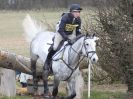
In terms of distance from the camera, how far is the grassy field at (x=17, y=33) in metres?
12.8

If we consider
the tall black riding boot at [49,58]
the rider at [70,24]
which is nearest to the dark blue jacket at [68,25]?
the rider at [70,24]

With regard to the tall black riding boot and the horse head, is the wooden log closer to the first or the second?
the tall black riding boot

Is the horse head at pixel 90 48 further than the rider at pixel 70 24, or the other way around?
the rider at pixel 70 24

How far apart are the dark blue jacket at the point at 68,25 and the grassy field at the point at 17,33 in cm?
210

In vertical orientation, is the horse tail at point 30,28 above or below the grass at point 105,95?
above

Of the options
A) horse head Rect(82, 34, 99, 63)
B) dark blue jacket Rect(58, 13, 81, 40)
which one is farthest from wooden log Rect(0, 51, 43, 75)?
horse head Rect(82, 34, 99, 63)

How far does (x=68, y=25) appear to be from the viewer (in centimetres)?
1096

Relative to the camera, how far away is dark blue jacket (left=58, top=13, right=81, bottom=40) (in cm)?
1089

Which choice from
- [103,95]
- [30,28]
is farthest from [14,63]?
[103,95]

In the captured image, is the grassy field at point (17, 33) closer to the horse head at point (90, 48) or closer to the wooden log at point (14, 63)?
the wooden log at point (14, 63)

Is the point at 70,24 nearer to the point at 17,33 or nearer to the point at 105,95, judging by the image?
the point at 105,95

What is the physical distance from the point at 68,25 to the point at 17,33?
2973cm

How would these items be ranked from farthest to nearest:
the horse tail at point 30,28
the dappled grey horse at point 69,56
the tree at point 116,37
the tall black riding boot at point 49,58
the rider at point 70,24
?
the horse tail at point 30,28 → the tree at point 116,37 → the tall black riding boot at point 49,58 → the rider at point 70,24 → the dappled grey horse at point 69,56

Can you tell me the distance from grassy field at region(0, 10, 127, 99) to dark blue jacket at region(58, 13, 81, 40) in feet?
6.90
